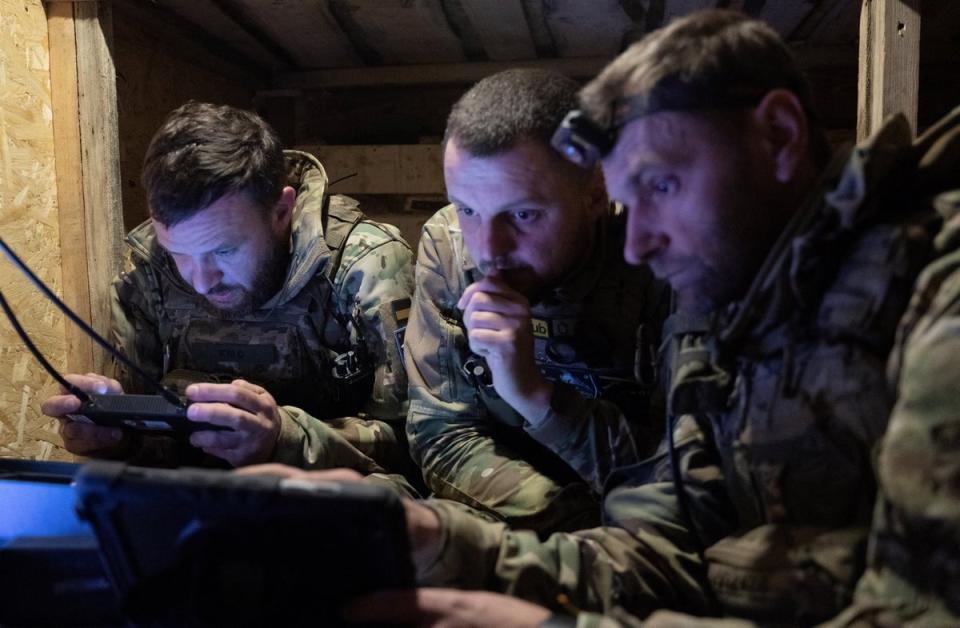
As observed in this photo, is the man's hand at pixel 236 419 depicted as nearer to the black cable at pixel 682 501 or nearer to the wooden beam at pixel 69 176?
the wooden beam at pixel 69 176

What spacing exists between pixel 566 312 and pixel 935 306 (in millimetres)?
1040

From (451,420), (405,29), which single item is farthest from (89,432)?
(405,29)

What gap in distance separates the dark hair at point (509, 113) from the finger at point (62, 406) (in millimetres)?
1122

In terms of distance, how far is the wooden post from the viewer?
7.15ft

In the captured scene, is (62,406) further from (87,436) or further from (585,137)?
(585,137)

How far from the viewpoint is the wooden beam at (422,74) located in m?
3.30

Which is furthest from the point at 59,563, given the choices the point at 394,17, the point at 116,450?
the point at 394,17

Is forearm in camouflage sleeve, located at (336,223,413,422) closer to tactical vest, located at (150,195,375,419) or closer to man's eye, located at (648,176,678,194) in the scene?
tactical vest, located at (150,195,375,419)

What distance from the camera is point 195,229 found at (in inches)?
78.8

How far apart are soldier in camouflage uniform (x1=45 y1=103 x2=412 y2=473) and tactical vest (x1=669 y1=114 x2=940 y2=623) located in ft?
3.73

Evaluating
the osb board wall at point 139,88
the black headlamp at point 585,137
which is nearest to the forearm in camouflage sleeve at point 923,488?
the black headlamp at point 585,137

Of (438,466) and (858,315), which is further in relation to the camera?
(438,466)

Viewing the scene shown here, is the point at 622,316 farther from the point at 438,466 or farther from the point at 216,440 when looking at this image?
the point at 216,440

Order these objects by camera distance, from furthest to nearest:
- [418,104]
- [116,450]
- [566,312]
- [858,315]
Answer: [418,104], [116,450], [566,312], [858,315]
